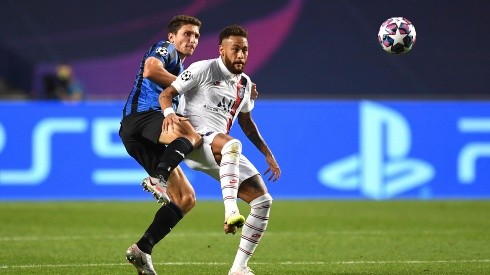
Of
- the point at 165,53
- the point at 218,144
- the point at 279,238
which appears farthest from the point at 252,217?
the point at 279,238

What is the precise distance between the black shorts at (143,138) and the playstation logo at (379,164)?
26.1ft

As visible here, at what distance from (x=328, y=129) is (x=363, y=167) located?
2.71 ft

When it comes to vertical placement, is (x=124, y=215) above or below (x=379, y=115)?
below

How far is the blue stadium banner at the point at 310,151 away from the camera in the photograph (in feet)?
51.4

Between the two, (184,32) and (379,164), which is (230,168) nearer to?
(184,32)

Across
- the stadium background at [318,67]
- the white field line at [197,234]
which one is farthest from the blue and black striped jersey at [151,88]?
the stadium background at [318,67]

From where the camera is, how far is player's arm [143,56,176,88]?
317 inches

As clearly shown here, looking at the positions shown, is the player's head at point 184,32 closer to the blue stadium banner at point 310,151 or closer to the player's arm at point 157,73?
the player's arm at point 157,73

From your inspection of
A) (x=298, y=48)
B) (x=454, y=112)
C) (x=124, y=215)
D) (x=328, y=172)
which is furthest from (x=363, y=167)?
(x=298, y=48)

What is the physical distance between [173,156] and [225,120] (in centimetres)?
68

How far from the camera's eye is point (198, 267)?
28.5 feet

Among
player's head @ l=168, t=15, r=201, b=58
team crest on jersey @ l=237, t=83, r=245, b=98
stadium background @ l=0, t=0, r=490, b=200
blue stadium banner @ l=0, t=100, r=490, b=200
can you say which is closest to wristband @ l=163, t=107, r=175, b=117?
team crest on jersey @ l=237, t=83, r=245, b=98

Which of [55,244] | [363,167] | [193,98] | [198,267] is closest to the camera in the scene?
[193,98]

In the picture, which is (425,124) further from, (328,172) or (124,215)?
(124,215)
